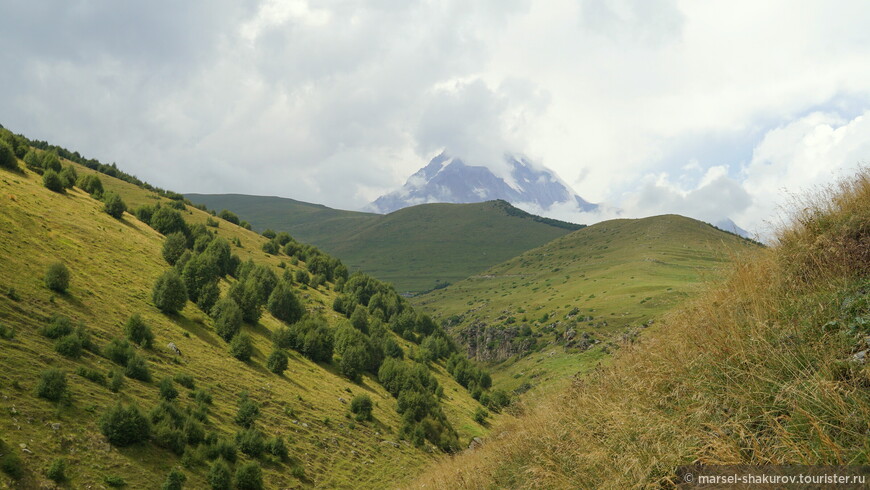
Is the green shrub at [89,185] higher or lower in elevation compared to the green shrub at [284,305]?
higher

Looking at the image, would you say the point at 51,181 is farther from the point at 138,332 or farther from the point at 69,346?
the point at 69,346

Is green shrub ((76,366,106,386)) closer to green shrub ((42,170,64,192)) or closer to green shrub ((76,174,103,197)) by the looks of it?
green shrub ((42,170,64,192))

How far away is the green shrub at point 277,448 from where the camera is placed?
73.4 feet

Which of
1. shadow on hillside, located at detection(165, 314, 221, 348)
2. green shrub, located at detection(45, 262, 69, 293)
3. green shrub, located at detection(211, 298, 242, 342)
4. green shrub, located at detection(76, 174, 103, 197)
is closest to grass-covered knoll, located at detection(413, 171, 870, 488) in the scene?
green shrub, located at detection(45, 262, 69, 293)

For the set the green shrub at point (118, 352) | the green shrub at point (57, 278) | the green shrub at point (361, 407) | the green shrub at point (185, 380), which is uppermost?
the green shrub at point (57, 278)

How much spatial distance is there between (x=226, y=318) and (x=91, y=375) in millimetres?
14968

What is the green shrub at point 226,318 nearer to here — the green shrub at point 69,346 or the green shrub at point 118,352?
the green shrub at point 118,352

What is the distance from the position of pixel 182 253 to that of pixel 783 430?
4554 cm

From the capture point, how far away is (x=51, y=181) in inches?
1486

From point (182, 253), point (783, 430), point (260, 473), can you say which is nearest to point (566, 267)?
point (182, 253)

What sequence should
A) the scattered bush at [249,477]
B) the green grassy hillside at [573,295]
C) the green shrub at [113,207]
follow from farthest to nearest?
1. the green grassy hillside at [573,295]
2. the green shrub at [113,207]
3. the scattered bush at [249,477]

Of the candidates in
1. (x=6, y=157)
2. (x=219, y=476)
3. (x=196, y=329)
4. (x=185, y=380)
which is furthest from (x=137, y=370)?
(x=6, y=157)

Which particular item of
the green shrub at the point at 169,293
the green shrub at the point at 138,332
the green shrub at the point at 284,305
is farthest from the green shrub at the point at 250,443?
the green shrub at the point at 284,305

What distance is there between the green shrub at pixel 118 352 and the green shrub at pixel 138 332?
76.3 inches
